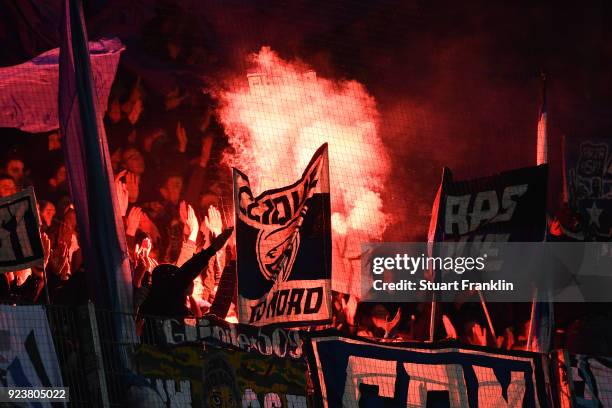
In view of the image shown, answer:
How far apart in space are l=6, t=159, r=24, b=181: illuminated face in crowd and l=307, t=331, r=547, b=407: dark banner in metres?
6.13

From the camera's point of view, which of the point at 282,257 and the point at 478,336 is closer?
the point at 282,257

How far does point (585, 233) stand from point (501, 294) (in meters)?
0.87

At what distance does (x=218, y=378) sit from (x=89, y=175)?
2.40 m

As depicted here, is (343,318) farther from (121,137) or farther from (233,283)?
(121,137)

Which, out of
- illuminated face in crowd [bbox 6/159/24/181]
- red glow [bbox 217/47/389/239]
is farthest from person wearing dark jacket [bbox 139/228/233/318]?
illuminated face in crowd [bbox 6/159/24/181]

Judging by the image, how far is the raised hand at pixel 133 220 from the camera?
10250 millimetres

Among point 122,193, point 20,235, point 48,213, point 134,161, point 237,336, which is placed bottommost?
point 237,336

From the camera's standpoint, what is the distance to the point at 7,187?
1067 centimetres

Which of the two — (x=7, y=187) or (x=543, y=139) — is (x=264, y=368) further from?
(x=7, y=187)

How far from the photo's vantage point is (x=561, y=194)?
1041 cm

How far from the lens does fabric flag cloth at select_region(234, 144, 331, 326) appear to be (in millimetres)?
6465

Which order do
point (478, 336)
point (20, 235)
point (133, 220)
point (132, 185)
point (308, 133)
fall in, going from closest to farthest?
point (20, 235), point (478, 336), point (133, 220), point (132, 185), point (308, 133)

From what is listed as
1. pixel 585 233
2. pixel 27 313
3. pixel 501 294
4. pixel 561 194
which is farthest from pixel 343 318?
pixel 27 313

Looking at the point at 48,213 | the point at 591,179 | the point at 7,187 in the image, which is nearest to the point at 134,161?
the point at 48,213
